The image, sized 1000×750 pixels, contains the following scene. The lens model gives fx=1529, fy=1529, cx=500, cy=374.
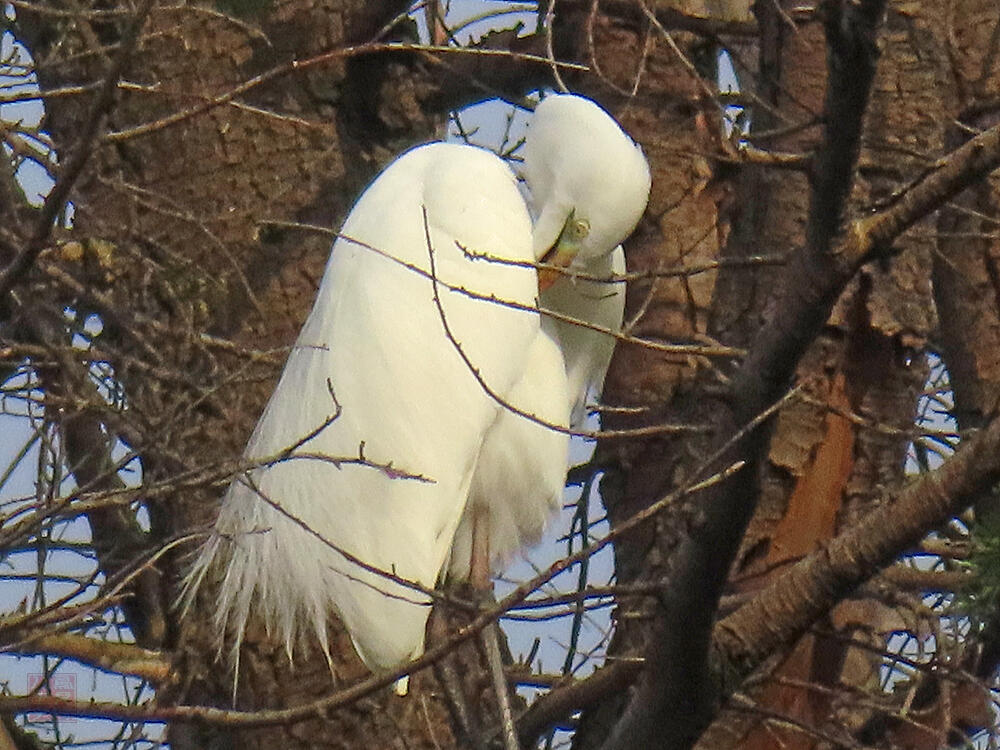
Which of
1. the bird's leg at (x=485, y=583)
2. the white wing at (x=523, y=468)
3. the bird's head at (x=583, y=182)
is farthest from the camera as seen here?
the white wing at (x=523, y=468)

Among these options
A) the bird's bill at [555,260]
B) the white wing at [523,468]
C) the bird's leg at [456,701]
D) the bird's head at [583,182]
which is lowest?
the bird's leg at [456,701]

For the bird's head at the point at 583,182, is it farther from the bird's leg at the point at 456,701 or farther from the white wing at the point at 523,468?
the bird's leg at the point at 456,701

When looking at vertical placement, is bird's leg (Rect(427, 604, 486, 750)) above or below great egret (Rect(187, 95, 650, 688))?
below

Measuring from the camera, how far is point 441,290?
2934 millimetres

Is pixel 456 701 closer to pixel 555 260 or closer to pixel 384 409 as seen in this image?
pixel 384 409

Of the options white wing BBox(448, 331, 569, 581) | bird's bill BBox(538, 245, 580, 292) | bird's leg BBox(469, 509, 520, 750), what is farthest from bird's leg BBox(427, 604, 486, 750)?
bird's bill BBox(538, 245, 580, 292)

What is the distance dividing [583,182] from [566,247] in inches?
5.2

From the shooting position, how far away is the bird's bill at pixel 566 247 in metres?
2.93

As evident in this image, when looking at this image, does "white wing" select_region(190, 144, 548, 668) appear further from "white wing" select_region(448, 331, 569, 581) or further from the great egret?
"white wing" select_region(448, 331, 569, 581)

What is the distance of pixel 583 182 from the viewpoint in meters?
2.90

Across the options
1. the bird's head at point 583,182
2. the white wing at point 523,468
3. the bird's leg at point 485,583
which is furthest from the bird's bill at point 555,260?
the bird's leg at point 485,583

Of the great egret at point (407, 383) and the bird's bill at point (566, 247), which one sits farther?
the bird's bill at point (566, 247)

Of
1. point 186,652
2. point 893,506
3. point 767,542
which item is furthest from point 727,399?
point 186,652

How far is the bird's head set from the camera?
113 inches
